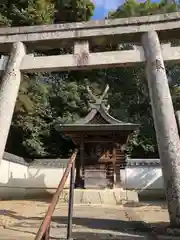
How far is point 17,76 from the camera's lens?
239 inches

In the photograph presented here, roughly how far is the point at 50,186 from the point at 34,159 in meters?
2.03

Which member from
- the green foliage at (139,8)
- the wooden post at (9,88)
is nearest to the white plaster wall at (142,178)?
the wooden post at (9,88)

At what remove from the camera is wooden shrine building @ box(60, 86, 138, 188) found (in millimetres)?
12508

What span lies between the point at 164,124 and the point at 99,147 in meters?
8.24

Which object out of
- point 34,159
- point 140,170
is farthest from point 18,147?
point 140,170

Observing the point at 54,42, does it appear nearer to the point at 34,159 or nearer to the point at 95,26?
the point at 95,26

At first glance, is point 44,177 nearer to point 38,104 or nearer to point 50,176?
point 50,176

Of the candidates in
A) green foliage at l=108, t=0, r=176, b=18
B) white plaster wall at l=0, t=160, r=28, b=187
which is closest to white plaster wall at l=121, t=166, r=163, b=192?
white plaster wall at l=0, t=160, r=28, b=187

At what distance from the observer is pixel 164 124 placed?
5066 millimetres

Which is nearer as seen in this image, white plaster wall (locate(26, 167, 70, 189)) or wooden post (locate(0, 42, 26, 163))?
wooden post (locate(0, 42, 26, 163))

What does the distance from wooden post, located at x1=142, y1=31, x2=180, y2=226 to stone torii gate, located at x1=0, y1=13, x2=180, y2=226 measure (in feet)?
0.06

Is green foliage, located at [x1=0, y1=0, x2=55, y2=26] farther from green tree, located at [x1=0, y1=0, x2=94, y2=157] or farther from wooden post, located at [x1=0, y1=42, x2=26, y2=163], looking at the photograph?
wooden post, located at [x1=0, y1=42, x2=26, y2=163]

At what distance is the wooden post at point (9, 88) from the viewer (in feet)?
18.0

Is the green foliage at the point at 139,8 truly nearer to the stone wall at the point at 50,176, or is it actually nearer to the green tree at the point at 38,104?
the green tree at the point at 38,104
